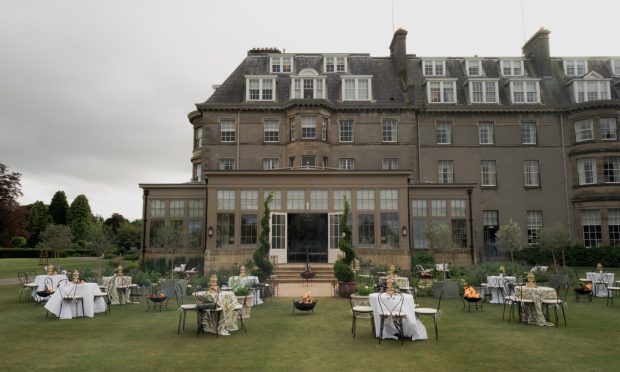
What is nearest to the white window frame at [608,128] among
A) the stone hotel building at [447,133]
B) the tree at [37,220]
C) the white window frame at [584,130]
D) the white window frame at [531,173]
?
the stone hotel building at [447,133]

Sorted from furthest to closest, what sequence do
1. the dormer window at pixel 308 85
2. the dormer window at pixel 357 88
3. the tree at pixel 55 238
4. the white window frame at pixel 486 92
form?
the white window frame at pixel 486 92
the dormer window at pixel 357 88
the dormer window at pixel 308 85
the tree at pixel 55 238

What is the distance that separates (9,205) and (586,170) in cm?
5133

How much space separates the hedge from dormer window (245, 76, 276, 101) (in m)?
21.6

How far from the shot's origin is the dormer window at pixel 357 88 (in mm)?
35062

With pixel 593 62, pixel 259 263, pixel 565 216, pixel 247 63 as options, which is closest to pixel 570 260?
pixel 565 216

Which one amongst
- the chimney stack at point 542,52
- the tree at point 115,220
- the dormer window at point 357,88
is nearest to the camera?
the dormer window at point 357,88

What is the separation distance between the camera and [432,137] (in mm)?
35031

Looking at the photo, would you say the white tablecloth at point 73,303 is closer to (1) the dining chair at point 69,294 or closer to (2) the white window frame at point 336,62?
(1) the dining chair at point 69,294

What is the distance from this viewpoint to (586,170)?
3450 centimetres

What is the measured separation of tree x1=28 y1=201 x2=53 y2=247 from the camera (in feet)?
228

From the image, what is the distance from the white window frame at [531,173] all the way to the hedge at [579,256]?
5.47 m

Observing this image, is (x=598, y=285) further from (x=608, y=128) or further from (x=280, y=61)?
(x=280, y=61)

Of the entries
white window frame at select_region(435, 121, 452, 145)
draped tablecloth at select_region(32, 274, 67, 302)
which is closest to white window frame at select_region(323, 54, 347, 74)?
white window frame at select_region(435, 121, 452, 145)

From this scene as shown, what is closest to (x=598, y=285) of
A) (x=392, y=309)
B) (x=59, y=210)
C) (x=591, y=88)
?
(x=392, y=309)
